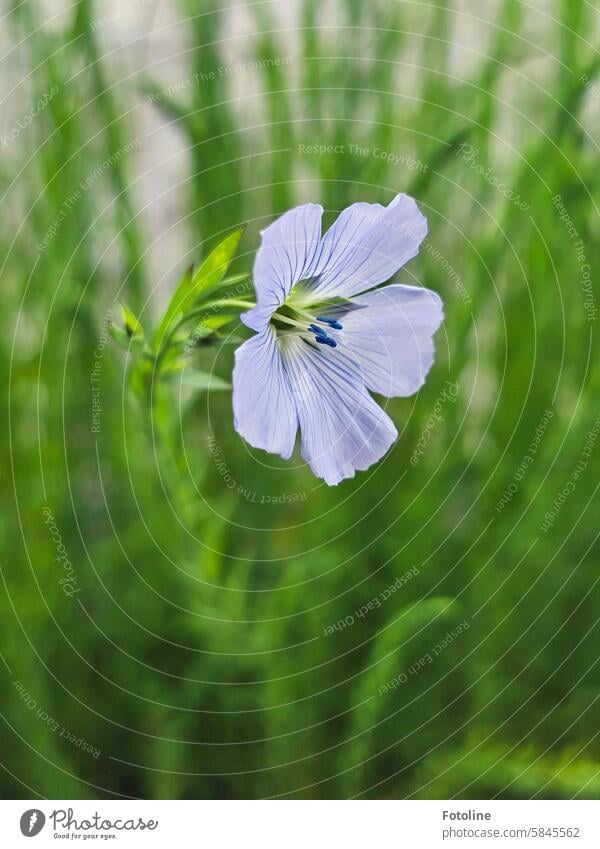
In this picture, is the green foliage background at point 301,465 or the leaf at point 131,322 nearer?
the leaf at point 131,322

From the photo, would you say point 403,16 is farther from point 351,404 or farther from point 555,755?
point 555,755

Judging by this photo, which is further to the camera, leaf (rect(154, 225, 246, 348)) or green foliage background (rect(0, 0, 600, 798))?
green foliage background (rect(0, 0, 600, 798))

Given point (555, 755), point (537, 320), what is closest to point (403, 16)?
point (537, 320)

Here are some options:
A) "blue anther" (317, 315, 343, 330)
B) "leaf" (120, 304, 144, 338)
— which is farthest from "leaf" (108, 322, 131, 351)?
"blue anther" (317, 315, 343, 330)
